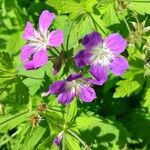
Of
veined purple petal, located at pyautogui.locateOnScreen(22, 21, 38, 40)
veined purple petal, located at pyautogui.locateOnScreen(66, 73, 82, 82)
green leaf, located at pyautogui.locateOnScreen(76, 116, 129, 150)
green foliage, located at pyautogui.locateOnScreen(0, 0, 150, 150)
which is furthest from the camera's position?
green leaf, located at pyautogui.locateOnScreen(76, 116, 129, 150)

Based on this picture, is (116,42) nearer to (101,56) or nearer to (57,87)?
(101,56)

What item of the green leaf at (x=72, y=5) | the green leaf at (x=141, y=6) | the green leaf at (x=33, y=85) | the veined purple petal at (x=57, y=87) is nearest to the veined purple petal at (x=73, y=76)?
the veined purple petal at (x=57, y=87)

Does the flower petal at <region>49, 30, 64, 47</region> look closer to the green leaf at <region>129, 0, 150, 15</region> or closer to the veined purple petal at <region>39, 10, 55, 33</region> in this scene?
the veined purple petal at <region>39, 10, 55, 33</region>

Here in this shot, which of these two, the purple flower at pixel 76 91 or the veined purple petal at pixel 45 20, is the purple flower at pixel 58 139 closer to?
the purple flower at pixel 76 91

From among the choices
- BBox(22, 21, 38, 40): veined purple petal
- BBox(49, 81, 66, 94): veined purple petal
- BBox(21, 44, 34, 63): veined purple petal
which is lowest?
BBox(49, 81, 66, 94): veined purple petal

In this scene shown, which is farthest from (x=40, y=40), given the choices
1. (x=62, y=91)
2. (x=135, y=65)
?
(x=135, y=65)

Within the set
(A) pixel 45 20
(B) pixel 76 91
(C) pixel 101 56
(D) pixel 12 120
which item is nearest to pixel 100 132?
(D) pixel 12 120

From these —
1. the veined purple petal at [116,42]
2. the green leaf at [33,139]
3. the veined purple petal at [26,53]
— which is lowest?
the green leaf at [33,139]

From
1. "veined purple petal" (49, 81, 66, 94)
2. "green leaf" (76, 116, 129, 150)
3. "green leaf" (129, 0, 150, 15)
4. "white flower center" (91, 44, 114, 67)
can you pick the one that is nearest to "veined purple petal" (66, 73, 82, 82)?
"veined purple petal" (49, 81, 66, 94)
